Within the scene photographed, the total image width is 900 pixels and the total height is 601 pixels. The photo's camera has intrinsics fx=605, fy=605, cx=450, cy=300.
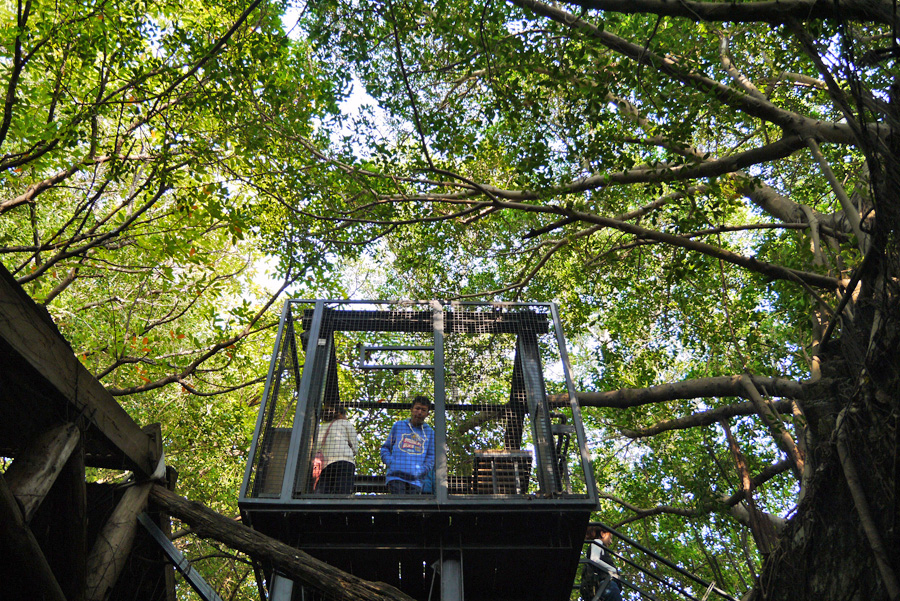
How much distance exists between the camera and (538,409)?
5.69 metres

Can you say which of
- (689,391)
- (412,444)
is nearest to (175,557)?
(412,444)

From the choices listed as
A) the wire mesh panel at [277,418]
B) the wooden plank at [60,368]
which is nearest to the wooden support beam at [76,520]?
the wooden plank at [60,368]

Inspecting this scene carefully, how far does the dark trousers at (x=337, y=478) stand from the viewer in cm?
527

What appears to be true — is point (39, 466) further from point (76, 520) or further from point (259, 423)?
point (259, 423)

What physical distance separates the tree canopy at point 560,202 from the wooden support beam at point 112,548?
3.10 metres

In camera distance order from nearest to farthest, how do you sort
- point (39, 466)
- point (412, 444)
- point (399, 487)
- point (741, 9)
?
1. point (39, 466)
2. point (741, 9)
3. point (399, 487)
4. point (412, 444)

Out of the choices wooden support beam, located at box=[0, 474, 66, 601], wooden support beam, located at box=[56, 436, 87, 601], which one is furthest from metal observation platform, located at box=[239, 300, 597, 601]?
wooden support beam, located at box=[0, 474, 66, 601]

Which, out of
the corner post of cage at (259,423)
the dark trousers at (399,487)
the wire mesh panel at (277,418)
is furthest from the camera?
the dark trousers at (399,487)

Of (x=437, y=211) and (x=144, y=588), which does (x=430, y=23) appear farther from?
(x=144, y=588)

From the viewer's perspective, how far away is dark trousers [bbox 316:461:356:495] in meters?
5.27

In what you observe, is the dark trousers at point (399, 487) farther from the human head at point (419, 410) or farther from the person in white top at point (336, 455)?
the human head at point (419, 410)

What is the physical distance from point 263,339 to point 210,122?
485 centimetres

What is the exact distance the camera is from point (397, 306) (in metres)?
6.34

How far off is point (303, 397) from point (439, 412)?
1209 millimetres
